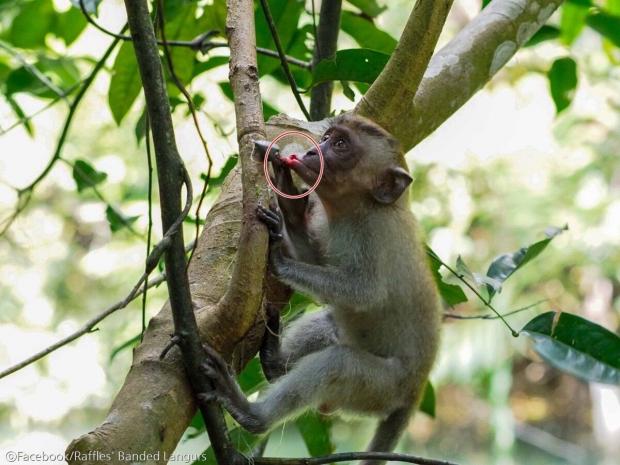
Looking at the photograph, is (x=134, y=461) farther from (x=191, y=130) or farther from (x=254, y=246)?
(x=191, y=130)

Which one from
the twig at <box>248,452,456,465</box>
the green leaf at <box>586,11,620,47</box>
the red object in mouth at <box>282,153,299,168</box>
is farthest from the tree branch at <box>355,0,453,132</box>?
the green leaf at <box>586,11,620,47</box>

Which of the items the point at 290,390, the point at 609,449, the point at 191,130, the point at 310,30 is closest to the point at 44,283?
the point at 191,130

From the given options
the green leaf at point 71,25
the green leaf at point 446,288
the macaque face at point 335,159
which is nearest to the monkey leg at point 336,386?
the green leaf at point 446,288

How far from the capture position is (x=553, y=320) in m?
3.04

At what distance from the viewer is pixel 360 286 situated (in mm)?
3504

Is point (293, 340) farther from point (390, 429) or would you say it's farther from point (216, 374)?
point (216, 374)

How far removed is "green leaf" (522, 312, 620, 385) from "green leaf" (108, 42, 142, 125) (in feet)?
6.68

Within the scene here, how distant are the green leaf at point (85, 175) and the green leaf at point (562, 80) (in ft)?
7.30

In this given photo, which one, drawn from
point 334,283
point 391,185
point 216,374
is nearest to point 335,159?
point 391,185

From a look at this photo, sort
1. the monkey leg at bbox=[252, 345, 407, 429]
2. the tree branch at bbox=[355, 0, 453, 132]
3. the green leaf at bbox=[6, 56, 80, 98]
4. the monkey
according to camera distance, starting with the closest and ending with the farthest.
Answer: the tree branch at bbox=[355, 0, 453, 132] → the monkey leg at bbox=[252, 345, 407, 429] → the monkey → the green leaf at bbox=[6, 56, 80, 98]

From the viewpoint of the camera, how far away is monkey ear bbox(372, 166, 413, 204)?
353cm

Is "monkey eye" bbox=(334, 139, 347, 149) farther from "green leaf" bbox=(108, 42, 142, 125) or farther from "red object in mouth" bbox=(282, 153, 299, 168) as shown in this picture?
"green leaf" bbox=(108, 42, 142, 125)

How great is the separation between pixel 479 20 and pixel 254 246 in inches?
81.3

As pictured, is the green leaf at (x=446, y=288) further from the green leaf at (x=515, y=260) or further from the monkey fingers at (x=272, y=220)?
the monkey fingers at (x=272, y=220)
